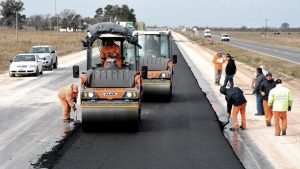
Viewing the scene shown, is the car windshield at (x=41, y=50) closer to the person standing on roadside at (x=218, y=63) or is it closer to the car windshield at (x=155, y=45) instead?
the person standing on roadside at (x=218, y=63)

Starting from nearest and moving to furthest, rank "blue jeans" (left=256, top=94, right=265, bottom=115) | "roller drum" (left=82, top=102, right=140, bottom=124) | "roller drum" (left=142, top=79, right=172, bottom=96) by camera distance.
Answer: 1. "roller drum" (left=82, top=102, right=140, bottom=124)
2. "blue jeans" (left=256, top=94, right=265, bottom=115)
3. "roller drum" (left=142, top=79, right=172, bottom=96)

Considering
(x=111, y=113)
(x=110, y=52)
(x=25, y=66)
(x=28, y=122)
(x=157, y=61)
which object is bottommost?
(x=28, y=122)

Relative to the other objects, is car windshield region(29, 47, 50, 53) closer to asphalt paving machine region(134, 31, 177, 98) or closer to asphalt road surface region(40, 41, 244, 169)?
asphalt paving machine region(134, 31, 177, 98)

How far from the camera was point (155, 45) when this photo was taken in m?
22.2

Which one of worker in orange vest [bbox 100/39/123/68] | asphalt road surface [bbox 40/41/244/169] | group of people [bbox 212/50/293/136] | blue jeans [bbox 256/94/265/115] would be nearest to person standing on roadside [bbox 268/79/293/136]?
group of people [bbox 212/50/293/136]

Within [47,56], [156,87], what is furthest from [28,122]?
[47,56]

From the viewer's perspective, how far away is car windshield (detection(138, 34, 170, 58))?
22.1 metres

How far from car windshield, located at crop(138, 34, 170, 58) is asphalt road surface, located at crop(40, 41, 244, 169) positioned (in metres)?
4.27

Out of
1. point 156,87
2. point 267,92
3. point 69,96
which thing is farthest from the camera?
point 156,87

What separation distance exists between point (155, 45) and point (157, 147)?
991 cm

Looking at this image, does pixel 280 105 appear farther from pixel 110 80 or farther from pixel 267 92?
pixel 110 80

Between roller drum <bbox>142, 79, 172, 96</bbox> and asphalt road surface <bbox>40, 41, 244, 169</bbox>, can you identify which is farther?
roller drum <bbox>142, 79, 172, 96</bbox>

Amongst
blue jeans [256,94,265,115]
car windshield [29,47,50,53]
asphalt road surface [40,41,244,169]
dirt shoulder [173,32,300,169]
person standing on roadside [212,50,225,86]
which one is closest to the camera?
asphalt road surface [40,41,244,169]

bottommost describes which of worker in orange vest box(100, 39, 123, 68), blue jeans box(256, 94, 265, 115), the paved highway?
the paved highway
